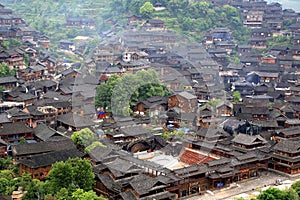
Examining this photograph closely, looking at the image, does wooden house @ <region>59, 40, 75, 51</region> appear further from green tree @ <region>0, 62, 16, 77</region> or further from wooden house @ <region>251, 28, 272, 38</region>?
wooden house @ <region>251, 28, 272, 38</region>

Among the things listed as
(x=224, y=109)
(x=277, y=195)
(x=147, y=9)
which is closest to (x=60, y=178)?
(x=277, y=195)

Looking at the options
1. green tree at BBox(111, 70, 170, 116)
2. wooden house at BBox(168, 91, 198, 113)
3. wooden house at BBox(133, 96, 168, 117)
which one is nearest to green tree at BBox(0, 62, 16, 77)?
green tree at BBox(111, 70, 170, 116)

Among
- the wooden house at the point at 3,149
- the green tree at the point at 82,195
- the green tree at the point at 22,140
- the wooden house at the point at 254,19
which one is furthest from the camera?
the wooden house at the point at 254,19

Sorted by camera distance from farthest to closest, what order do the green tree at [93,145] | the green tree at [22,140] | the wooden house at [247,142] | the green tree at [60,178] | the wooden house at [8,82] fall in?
1. the wooden house at [8,82]
2. the wooden house at [247,142]
3. the green tree at [22,140]
4. the green tree at [93,145]
5. the green tree at [60,178]

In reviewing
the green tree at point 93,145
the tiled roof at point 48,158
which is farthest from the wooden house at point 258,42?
the tiled roof at point 48,158

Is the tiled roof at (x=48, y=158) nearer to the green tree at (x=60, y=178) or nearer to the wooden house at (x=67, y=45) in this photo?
the green tree at (x=60, y=178)

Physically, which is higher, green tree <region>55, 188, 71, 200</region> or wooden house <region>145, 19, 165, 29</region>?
wooden house <region>145, 19, 165, 29</region>

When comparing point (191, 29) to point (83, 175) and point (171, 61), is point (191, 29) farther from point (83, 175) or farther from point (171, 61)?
point (83, 175)

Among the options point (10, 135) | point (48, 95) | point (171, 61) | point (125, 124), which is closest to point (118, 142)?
point (125, 124)

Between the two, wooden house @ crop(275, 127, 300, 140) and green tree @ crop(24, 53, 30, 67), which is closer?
wooden house @ crop(275, 127, 300, 140)
